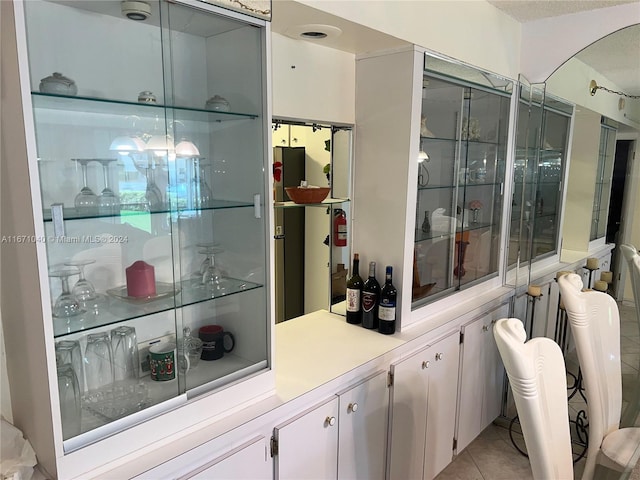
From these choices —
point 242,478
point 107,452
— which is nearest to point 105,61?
point 107,452

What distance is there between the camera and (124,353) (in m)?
1.47

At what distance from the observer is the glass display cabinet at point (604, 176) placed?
3023 millimetres

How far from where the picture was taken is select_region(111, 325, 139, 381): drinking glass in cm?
144

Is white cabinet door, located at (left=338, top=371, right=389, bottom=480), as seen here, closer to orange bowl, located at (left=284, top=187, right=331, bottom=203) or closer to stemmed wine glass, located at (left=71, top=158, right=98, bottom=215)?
orange bowl, located at (left=284, top=187, right=331, bottom=203)

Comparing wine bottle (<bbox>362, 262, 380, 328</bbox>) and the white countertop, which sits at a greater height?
wine bottle (<bbox>362, 262, 380, 328</bbox>)

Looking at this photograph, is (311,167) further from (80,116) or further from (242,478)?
(242,478)

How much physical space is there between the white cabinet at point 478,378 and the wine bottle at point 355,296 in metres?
0.63

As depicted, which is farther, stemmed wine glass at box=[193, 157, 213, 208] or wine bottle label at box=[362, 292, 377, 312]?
wine bottle label at box=[362, 292, 377, 312]

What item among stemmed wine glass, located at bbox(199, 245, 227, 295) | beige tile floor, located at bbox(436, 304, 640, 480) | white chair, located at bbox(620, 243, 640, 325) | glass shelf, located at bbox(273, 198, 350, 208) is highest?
glass shelf, located at bbox(273, 198, 350, 208)

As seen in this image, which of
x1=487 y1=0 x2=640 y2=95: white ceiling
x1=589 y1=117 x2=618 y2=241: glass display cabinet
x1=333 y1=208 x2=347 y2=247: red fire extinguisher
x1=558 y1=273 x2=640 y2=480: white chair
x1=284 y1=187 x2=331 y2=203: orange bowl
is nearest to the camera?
x1=558 y1=273 x2=640 y2=480: white chair

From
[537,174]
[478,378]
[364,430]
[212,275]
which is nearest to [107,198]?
[212,275]

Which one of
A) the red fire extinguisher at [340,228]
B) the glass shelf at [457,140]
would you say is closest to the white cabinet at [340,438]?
the red fire extinguisher at [340,228]

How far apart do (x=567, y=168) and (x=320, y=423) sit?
2605mm

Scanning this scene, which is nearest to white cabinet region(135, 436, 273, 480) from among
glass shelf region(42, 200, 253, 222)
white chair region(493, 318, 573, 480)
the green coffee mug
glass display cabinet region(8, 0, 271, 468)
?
glass display cabinet region(8, 0, 271, 468)
